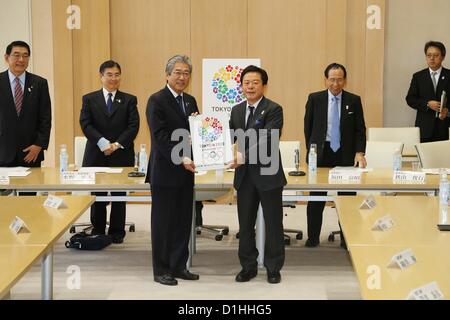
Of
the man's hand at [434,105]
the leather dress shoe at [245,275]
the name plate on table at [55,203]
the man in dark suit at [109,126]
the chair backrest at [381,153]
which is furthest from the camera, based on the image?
the man's hand at [434,105]

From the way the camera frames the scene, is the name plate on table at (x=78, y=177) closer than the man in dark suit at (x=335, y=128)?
Yes

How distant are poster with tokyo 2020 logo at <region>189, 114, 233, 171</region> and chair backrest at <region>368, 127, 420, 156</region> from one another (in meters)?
3.33

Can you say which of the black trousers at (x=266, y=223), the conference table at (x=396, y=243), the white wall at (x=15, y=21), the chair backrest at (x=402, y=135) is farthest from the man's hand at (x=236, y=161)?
the white wall at (x=15, y=21)

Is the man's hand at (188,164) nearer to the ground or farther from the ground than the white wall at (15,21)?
nearer to the ground

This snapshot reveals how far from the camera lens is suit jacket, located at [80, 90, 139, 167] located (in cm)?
669

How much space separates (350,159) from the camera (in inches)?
259

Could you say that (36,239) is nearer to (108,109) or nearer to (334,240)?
(108,109)

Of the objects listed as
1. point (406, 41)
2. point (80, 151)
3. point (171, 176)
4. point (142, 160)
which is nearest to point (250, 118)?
point (171, 176)

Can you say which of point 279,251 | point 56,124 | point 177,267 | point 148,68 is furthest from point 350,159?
point 56,124

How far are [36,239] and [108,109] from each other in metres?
3.41

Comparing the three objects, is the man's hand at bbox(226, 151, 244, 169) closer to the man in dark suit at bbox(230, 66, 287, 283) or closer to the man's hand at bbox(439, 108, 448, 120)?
the man in dark suit at bbox(230, 66, 287, 283)

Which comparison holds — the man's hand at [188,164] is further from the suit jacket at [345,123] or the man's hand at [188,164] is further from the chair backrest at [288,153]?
the chair backrest at [288,153]

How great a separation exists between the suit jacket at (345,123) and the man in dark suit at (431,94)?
1931mm

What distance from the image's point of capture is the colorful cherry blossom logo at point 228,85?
8836 millimetres
